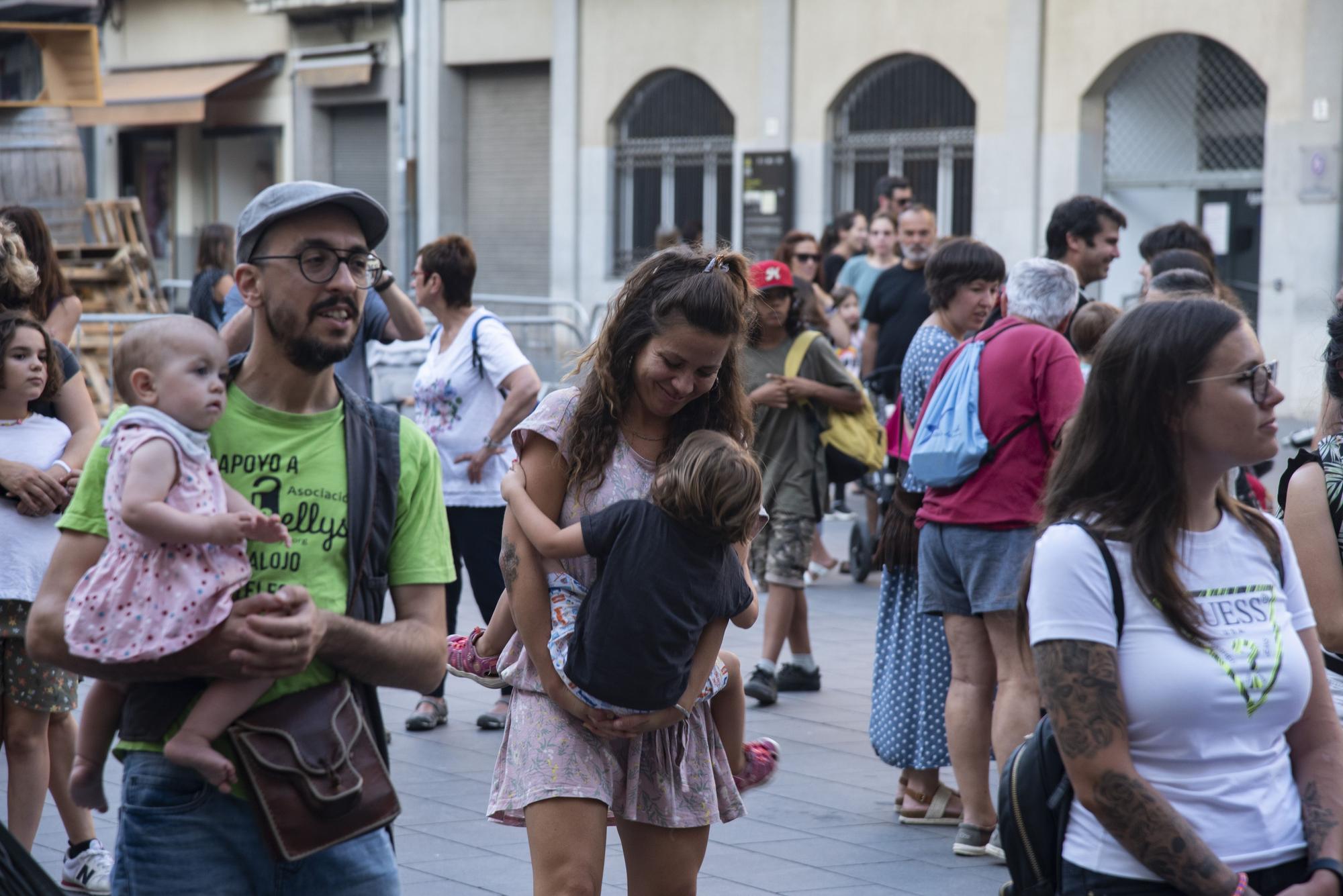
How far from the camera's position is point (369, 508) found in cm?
316

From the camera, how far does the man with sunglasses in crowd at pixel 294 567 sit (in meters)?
2.98

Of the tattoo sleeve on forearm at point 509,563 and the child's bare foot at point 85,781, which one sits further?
the tattoo sleeve on forearm at point 509,563

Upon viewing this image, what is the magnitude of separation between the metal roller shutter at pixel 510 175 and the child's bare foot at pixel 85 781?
77.7ft

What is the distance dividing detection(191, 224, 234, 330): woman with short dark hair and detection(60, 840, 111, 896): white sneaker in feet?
17.4

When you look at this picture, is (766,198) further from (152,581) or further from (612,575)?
(152,581)

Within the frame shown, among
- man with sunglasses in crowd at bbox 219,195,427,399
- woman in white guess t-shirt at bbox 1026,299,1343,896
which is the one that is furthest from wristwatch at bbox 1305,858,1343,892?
man with sunglasses in crowd at bbox 219,195,427,399

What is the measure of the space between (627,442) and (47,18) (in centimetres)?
1540

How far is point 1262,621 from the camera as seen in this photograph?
2.97 metres

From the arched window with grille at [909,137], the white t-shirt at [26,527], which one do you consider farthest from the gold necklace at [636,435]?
the arched window with grille at [909,137]

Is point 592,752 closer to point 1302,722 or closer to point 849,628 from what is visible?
point 1302,722

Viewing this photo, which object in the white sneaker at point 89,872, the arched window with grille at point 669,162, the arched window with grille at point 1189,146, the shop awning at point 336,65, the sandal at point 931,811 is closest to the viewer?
the white sneaker at point 89,872

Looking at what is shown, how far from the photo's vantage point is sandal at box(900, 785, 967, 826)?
6.27m

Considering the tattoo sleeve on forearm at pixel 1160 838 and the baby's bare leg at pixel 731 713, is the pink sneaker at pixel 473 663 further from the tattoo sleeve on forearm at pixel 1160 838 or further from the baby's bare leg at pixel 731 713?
the tattoo sleeve on forearm at pixel 1160 838

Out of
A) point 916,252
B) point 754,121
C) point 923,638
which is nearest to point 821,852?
point 923,638
